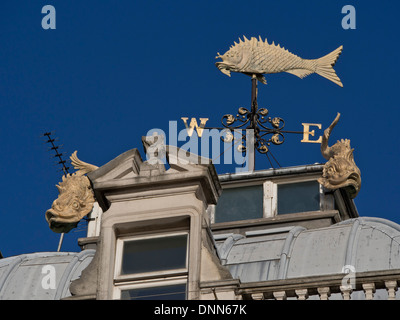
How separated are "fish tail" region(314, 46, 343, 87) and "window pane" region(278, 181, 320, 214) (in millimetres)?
A: 4655

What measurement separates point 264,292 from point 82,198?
936 centimetres

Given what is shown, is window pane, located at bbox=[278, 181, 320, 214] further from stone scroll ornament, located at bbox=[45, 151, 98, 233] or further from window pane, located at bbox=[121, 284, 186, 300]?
window pane, located at bbox=[121, 284, 186, 300]

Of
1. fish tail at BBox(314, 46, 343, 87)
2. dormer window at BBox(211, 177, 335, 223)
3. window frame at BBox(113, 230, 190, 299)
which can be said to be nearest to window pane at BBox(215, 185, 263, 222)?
dormer window at BBox(211, 177, 335, 223)

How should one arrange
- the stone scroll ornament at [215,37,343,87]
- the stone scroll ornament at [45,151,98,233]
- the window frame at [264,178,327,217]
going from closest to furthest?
1. the stone scroll ornament at [45,151,98,233]
2. the window frame at [264,178,327,217]
3. the stone scroll ornament at [215,37,343,87]

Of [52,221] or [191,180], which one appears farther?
[52,221]

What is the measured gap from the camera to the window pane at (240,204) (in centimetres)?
3766

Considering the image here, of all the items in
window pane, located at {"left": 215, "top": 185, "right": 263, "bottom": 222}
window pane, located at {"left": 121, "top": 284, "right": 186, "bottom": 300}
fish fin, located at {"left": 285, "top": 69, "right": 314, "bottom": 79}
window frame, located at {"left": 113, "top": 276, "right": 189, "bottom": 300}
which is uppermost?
fish fin, located at {"left": 285, "top": 69, "right": 314, "bottom": 79}

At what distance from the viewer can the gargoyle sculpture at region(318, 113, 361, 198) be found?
3559 centimetres

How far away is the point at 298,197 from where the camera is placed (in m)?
37.7
